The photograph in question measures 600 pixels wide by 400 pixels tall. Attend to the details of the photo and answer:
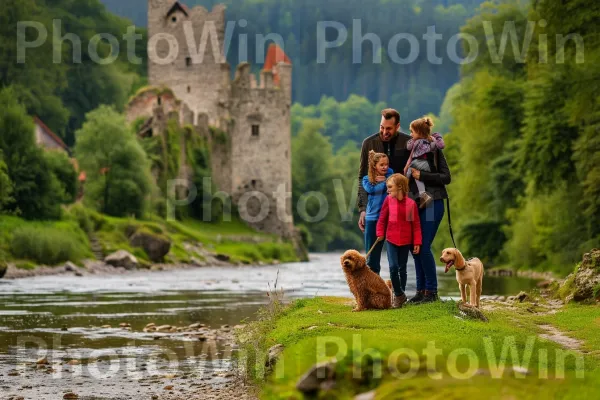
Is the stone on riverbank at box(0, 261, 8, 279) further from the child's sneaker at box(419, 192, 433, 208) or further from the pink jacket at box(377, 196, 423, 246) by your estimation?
the child's sneaker at box(419, 192, 433, 208)

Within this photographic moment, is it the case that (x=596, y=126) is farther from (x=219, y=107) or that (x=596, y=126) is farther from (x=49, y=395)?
(x=219, y=107)

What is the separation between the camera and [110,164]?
63.9 metres

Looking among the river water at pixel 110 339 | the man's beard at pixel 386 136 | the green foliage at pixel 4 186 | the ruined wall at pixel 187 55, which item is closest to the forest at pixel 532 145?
the river water at pixel 110 339

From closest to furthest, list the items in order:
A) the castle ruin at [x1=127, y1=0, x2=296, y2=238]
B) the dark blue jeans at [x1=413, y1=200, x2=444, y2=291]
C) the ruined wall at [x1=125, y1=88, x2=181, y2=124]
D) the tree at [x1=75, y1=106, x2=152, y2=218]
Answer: the dark blue jeans at [x1=413, y1=200, x2=444, y2=291], the tree at [x1=75, y1=106, x2=152, y2=218], the ruined wall at [x1=125, y1=88, x2=181, y2=124], the castle ruin at [x1=127, y1=0, x2=296, y2=238]

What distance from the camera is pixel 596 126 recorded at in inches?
1242

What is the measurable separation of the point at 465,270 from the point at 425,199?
3.31 feet

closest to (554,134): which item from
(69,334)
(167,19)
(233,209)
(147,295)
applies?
(147,295)

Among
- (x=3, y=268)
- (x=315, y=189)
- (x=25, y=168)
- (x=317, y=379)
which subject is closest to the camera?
(x=317, y=379)

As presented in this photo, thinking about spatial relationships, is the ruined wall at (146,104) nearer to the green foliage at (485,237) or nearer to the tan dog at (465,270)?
the green foliage at (485,237)

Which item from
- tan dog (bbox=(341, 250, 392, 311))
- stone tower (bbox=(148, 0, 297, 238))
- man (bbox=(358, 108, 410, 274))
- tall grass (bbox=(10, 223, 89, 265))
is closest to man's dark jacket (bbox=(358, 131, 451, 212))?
man (bbox=(358, 108, 410, 274))

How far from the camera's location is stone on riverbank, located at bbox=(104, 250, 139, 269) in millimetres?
53031

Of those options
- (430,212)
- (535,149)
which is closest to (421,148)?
(430,212)

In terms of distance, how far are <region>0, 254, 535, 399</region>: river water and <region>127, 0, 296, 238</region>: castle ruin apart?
55.5 m

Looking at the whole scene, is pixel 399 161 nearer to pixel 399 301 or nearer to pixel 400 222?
pixel 400 222
